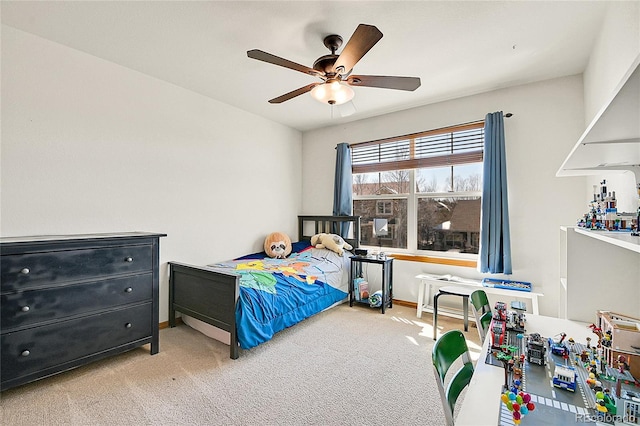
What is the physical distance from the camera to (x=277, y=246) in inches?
161

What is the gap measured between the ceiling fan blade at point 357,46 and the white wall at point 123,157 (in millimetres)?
2129

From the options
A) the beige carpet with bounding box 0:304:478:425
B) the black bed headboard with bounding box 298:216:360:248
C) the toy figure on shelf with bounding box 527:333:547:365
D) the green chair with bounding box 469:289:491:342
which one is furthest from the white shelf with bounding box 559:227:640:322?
the black bed headboard with bounding box 298:216:360:248

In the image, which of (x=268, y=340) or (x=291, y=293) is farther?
(x=291, y=293)

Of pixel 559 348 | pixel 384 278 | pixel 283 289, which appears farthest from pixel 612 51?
pixel 283 289

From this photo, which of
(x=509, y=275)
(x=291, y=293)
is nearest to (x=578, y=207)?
(x=509, y=275)

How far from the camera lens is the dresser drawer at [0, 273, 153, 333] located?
1893 mm

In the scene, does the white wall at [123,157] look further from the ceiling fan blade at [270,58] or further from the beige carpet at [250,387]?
the ceiling fan blade at [270,58]

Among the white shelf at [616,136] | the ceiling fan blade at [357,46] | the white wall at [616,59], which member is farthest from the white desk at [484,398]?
the ceiling fan blade at [357,46]

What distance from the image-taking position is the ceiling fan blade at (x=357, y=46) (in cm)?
163

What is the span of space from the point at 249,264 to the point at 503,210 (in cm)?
298

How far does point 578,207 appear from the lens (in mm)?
2902

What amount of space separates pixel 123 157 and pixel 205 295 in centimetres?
160

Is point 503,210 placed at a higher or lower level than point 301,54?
lower

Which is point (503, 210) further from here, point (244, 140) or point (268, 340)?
point (244, 140)
